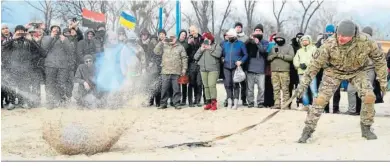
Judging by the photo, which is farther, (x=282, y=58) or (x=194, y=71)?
(x=194, y=71)

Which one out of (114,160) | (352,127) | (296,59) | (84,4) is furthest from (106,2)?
(114,160)

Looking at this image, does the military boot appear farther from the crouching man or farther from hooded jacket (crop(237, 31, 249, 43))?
the crouching man

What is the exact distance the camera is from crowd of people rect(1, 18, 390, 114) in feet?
42.2

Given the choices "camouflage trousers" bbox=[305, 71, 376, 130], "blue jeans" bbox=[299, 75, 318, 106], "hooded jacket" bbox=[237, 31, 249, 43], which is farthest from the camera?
"hooded jacket" bbox=[237, 31, 249, 43]

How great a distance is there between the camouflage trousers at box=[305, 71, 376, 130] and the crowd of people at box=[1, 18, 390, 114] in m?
3.92

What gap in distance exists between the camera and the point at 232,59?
12.8m

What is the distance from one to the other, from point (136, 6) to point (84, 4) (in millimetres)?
2530

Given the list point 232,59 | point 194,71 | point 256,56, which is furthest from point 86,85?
point 256,56

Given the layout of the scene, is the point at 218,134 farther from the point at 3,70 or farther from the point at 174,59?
the point at 3,70

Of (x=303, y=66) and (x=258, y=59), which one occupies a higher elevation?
(x=258, y=59)

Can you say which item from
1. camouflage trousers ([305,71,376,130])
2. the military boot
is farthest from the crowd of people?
the military boot

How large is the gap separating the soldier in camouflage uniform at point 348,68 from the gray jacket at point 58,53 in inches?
272

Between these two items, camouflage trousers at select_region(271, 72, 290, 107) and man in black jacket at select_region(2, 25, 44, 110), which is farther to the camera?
man in black jacket at select_region(2, 25, 44, 110)

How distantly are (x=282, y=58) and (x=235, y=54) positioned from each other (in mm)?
1039
